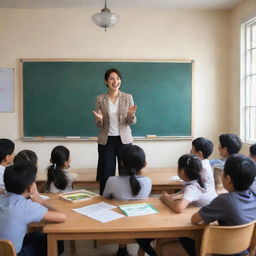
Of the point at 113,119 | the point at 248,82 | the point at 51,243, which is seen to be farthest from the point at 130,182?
the point at 248,82

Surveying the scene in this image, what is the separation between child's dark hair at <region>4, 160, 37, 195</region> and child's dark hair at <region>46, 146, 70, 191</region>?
796mm

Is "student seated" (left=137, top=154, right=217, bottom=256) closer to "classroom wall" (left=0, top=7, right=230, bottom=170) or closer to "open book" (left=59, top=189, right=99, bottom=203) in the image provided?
"open book" (left=59, top=189, right=99, bottom=203)

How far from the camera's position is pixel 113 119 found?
9.94ft

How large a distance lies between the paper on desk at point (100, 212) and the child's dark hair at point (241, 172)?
0.67 metres

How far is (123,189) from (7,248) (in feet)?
2.79

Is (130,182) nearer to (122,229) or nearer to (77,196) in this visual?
(77,196)

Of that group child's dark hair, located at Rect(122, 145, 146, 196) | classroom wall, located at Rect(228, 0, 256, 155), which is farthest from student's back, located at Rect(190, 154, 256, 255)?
classroom wall, located at Rect(228, 0, 256, 155)

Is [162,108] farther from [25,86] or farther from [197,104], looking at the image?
[25,86]

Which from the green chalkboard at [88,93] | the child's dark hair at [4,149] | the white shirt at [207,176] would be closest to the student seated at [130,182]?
the white shirt at [207,176]

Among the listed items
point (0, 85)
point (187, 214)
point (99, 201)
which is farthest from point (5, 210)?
point (0, 85)

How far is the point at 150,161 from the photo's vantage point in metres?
4.91

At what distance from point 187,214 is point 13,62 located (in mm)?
3921

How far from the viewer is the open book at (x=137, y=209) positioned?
5.83ft

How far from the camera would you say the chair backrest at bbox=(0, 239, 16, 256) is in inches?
55.7
